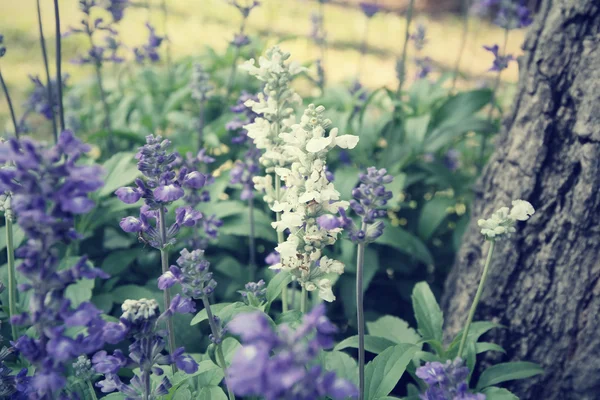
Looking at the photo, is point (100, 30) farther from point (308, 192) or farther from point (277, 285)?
point (308, 192)

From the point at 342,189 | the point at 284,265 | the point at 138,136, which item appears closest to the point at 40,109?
the point at 138,136

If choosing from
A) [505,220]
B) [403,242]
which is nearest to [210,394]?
[505,220]

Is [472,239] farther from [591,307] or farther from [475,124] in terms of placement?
[475,124]

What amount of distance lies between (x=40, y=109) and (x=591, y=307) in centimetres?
425

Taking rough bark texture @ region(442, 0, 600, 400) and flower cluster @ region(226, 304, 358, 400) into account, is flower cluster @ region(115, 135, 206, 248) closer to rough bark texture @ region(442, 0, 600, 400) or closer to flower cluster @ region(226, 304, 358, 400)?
flower cluster @ region(226, 304, 358, 400)

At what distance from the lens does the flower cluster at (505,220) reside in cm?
254

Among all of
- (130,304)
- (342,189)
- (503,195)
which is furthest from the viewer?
(342,189)

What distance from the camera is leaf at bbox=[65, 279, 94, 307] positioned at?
3.32m

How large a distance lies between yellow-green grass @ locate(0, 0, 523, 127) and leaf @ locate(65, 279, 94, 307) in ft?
21.1

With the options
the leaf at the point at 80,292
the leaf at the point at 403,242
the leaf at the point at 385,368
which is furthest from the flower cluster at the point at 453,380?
the leaf at the point at 80,292

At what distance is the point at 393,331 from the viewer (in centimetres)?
347

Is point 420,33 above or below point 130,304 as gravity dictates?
above

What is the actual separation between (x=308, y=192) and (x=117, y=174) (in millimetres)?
2121

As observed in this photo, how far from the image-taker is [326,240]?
99.0 inches
